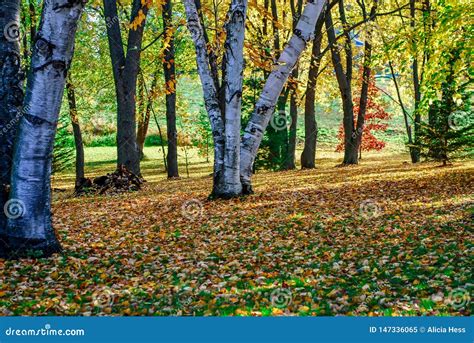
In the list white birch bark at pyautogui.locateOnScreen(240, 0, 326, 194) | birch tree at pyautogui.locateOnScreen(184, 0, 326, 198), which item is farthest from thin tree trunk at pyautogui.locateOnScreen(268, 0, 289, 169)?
birch tree at pyautogui.locateOnScreen(184, 0, 326, 198)

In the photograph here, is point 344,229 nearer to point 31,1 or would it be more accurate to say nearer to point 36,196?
point 36,196

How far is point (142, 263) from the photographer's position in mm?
8078

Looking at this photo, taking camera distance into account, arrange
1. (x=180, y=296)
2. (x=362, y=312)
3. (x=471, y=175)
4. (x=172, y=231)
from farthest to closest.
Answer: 1. (x=471, y=175)
2. (x=172, y=231)
3. (x=180, y=296)
4. (x=362, y=312)

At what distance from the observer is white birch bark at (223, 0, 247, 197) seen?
12.7 meters

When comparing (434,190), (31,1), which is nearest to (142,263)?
(434,190)

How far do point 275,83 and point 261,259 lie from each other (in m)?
6.23

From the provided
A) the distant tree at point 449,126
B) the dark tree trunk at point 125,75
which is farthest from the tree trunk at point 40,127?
the distant tree at point 449,126

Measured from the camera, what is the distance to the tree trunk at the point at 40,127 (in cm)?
745

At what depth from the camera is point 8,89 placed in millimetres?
8336

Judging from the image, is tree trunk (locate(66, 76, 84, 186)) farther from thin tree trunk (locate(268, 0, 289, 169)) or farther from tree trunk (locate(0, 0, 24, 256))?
tree trunk (locate(0, 0, 24, 256))

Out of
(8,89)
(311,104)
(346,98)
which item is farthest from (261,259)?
(346,98)

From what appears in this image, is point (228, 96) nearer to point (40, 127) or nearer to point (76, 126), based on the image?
point (40, 127)

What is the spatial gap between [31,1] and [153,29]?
422 inches

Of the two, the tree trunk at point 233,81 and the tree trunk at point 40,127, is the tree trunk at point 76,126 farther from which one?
the tree trunk at point 40,127
